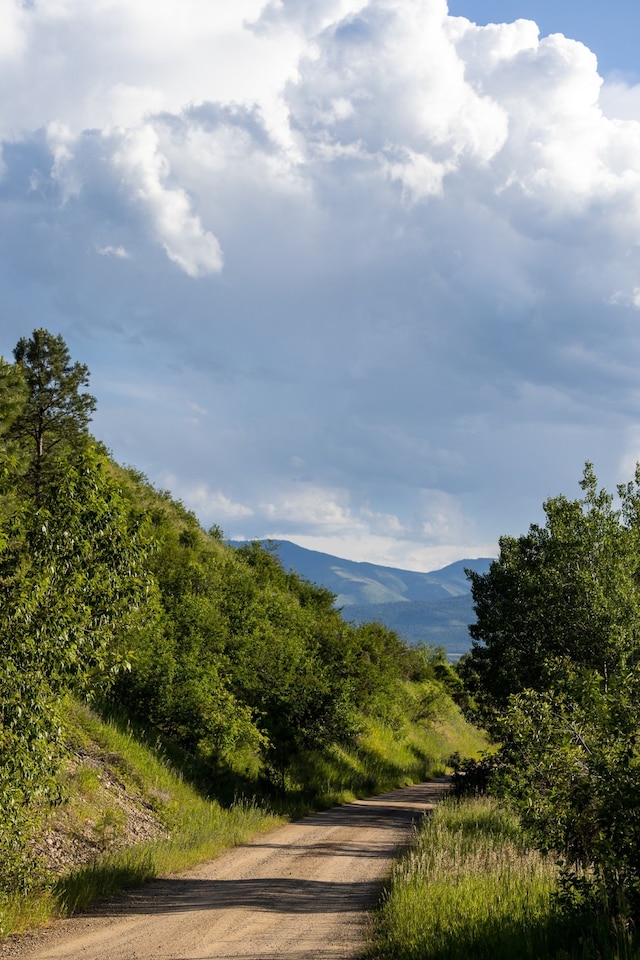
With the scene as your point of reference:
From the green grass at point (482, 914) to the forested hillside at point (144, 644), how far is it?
6633 millimetres

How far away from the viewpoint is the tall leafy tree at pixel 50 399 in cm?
4678

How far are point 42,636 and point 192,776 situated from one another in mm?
16370

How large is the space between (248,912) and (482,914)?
5.11 m

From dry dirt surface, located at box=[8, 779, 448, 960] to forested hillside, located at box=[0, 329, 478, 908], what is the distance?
1.91 meters

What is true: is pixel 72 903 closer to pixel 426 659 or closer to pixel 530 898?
pixel 530 898

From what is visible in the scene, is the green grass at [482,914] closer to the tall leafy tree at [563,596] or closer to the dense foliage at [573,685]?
the dense foliage at [573,685]

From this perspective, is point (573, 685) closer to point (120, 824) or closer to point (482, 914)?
point (482, 914)

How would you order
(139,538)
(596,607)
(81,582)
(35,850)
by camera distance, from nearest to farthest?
(81,582) → (139,538) → (35,850) → (596,607)

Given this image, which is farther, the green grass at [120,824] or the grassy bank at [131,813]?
the grassy bank at [131,813]

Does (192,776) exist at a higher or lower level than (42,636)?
lower

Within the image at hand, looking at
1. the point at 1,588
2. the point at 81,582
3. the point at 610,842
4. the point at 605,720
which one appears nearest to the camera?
the point at 610,842

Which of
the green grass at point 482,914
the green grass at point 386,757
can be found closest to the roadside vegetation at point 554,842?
the green grass at point 482,914

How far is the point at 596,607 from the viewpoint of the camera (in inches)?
944

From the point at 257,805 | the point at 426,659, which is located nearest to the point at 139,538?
the point at 257,805
